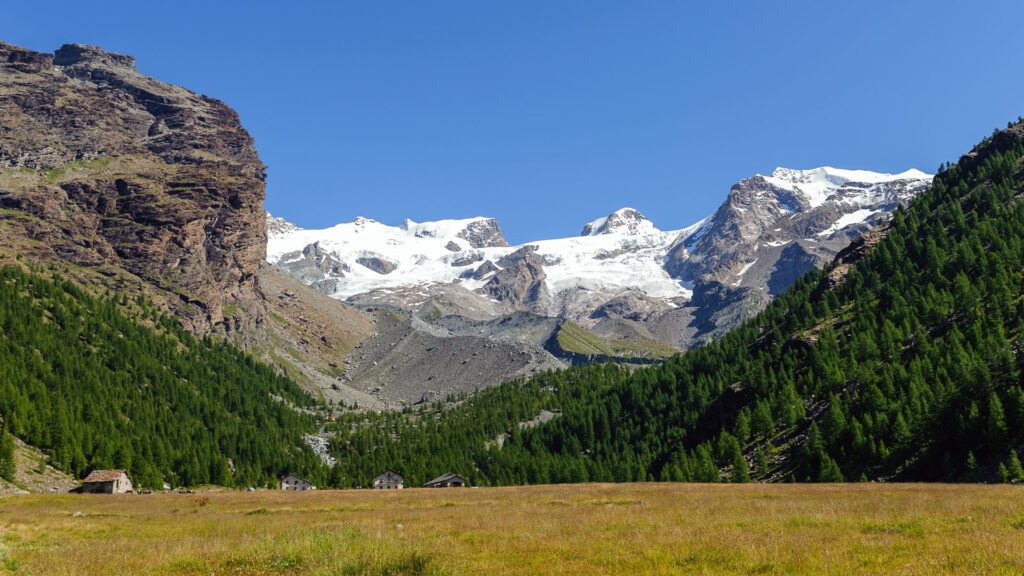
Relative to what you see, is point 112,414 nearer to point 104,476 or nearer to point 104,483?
point 104,476

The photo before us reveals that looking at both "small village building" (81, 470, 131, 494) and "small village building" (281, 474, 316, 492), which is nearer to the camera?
"small village building" (81, 470, 131, 494)

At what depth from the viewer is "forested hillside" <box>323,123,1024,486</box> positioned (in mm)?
75312

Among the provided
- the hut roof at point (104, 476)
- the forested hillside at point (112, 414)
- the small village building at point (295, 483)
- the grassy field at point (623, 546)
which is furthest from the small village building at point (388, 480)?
the grassy field at point (623, 546)

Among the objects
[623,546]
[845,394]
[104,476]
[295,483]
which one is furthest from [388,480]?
[623,546]

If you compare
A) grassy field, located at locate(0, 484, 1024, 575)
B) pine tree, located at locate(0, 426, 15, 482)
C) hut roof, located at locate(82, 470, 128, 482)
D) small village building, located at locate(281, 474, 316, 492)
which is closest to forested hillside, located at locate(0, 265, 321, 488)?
small village building, located at locate(281, 474, 316, 492)

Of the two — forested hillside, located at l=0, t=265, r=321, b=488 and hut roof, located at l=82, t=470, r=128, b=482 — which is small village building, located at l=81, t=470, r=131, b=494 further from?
forested hillside, located at l=0, t=265, r=321, b=488

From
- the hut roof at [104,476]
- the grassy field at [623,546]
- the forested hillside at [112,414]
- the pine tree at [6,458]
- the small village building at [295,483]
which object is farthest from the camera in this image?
the small village building at [295,483]

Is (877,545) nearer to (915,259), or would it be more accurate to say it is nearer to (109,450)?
(109,450)

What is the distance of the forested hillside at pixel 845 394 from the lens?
247 ft

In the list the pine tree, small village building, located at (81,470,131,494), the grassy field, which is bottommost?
small village building, located at (81,470,131,494)

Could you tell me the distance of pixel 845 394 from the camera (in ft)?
331

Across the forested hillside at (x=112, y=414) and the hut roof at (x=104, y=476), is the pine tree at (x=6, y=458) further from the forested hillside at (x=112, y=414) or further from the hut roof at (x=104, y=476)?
the forested hillside at (x=112, y=414)

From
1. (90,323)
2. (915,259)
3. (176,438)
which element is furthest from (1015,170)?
(90,323)

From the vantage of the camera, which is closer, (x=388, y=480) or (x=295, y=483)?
(x=388, y=480)
